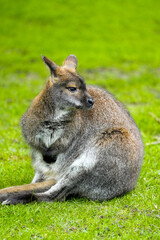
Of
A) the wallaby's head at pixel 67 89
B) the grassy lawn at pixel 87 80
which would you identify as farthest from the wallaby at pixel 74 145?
the grassy lawn at pixel 87 80

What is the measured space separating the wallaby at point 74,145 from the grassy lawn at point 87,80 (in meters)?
0.20

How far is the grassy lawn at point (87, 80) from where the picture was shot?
420 cm

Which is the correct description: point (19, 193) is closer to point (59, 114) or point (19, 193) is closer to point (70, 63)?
point (59, 114)

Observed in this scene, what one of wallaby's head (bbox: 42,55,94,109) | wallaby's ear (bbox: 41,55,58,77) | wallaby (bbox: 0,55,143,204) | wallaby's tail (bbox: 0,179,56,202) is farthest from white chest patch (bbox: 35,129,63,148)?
wallaby's ear (bbox: 41,55,58,77)

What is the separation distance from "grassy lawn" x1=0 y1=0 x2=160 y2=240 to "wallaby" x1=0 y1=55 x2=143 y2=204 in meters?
0.20

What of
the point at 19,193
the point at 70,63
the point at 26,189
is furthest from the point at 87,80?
the point at 19,193

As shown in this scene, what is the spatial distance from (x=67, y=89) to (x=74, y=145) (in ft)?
2.24

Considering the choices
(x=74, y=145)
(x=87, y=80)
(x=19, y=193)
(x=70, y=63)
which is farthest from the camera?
(x=87, y=80)

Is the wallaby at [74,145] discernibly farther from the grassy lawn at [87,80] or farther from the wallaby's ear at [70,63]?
the grassy lawn at [87,80]

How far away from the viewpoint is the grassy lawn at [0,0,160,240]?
420 centimetres

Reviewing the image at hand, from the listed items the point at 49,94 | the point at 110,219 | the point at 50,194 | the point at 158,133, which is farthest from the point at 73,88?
the point at 158,133

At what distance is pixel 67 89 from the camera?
4902mm

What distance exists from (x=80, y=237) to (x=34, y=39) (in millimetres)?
15072

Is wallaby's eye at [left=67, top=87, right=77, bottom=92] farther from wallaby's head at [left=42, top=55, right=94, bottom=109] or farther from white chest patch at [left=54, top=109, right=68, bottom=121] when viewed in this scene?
white chest patch at [left=54, top=109, right=68, bottom=121]
